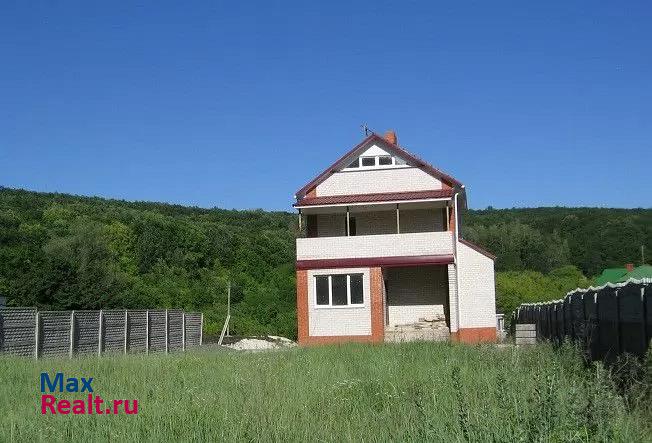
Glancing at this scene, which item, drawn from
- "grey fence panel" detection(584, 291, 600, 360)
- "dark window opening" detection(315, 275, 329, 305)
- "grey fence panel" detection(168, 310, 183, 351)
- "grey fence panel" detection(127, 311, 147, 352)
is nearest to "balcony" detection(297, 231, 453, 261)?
"dark window opening" detection(315, 275, 329, 305)

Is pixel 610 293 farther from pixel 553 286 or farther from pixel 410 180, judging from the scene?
pixel 553 286

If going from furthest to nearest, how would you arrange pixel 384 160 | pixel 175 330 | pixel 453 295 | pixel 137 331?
pixel 384 160 < pixel 175 330 < pixel 453 295 < pixel 137 331

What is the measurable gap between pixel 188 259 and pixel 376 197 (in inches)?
1083

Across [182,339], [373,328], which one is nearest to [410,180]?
[373,328]

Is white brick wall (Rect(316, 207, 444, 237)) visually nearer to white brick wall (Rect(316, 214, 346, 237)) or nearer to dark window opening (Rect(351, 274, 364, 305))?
white brick wall (Rect(316, 214, 346, 237))

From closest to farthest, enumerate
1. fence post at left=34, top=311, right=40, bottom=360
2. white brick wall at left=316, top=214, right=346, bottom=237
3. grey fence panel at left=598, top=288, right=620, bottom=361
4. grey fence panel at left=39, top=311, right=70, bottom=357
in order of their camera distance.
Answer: grey fence panel at left=598, top=288, right=620, bottom=361 < fence post at left=34, top=311, right=40, bottom=360 < grey fence panel at left=39, top=311, right=70, bottom=357 < white brick wall at left=316, top=214, right=346, bottom=237

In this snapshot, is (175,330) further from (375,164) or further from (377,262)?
(375,164)

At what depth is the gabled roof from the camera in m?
30.9

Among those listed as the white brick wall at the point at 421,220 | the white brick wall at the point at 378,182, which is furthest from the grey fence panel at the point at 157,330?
the white brick wall at the point at 421,220

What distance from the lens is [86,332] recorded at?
2414 cm

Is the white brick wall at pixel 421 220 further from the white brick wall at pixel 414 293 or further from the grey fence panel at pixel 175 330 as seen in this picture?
the grey fence panel at pixel 175 330

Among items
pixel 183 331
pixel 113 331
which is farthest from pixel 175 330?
pixel 113 331

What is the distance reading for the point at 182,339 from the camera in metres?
31.5

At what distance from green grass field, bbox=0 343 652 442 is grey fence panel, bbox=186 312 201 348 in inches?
746
